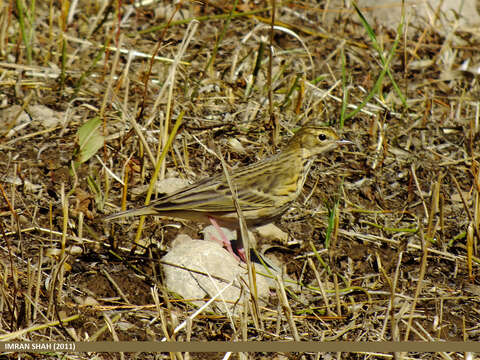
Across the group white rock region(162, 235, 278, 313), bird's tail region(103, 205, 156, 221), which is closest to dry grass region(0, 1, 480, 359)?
white rock region(162, 235, 278, 313)

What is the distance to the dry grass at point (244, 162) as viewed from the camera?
16.7 ft

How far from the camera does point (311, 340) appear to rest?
5031mm

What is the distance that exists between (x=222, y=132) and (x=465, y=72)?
3.04 metres

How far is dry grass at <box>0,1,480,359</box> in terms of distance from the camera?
201 inches

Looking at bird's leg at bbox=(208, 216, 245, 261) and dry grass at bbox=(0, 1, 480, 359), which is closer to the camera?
dry grass at bbox=(0, 1, 480, 359)

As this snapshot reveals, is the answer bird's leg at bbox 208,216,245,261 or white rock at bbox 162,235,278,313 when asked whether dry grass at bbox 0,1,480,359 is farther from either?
bird's leg at bbox 208,216,245,261

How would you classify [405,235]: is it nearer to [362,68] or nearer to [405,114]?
[405,114]

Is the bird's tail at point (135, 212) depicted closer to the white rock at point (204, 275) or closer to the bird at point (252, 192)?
the bird at point (252, 192)

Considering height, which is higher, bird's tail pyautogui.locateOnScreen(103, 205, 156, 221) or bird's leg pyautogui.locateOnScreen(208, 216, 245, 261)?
bird's tail pyautogui.locateOnScreen(103, 205, 156, 221)

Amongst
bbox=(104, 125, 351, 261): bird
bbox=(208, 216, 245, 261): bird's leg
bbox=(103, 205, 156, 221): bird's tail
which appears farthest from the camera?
bbox=(208, 216, 245, 261): bird's leg

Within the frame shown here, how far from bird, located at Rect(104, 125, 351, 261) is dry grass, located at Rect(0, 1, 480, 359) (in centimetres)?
32

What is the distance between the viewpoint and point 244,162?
714 centimetres

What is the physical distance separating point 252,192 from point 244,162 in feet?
3.96

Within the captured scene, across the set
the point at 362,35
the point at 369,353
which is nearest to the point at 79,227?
the point at 369,353
